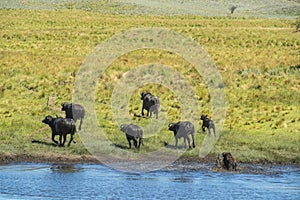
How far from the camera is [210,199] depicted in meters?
21.9

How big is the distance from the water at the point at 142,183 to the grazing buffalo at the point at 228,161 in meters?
0.33

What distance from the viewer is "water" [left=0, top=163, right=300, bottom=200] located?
2233 centimetres

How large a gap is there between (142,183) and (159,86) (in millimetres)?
22126

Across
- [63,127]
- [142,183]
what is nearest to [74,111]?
[63,127]

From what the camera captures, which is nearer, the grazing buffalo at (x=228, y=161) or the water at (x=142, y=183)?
the water at (x=142, y=183)

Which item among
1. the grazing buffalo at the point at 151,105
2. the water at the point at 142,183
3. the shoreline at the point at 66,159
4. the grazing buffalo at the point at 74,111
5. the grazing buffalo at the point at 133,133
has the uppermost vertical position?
the grazing buffalo at the point at 151,105

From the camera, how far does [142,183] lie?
945 inches

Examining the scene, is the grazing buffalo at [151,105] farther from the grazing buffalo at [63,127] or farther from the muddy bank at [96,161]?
the muddy bank at [96,161]

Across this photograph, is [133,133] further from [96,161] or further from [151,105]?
[151,105]

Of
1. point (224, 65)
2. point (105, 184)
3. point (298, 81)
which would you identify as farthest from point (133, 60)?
point (105, 184)

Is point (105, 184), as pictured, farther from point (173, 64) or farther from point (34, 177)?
point (173, 64)

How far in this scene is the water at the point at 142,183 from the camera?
73.3 ft

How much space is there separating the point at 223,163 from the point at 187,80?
910 inches

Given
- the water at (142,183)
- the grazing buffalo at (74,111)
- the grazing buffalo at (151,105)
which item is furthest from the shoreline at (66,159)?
the grazing buffalo at (151,105)
